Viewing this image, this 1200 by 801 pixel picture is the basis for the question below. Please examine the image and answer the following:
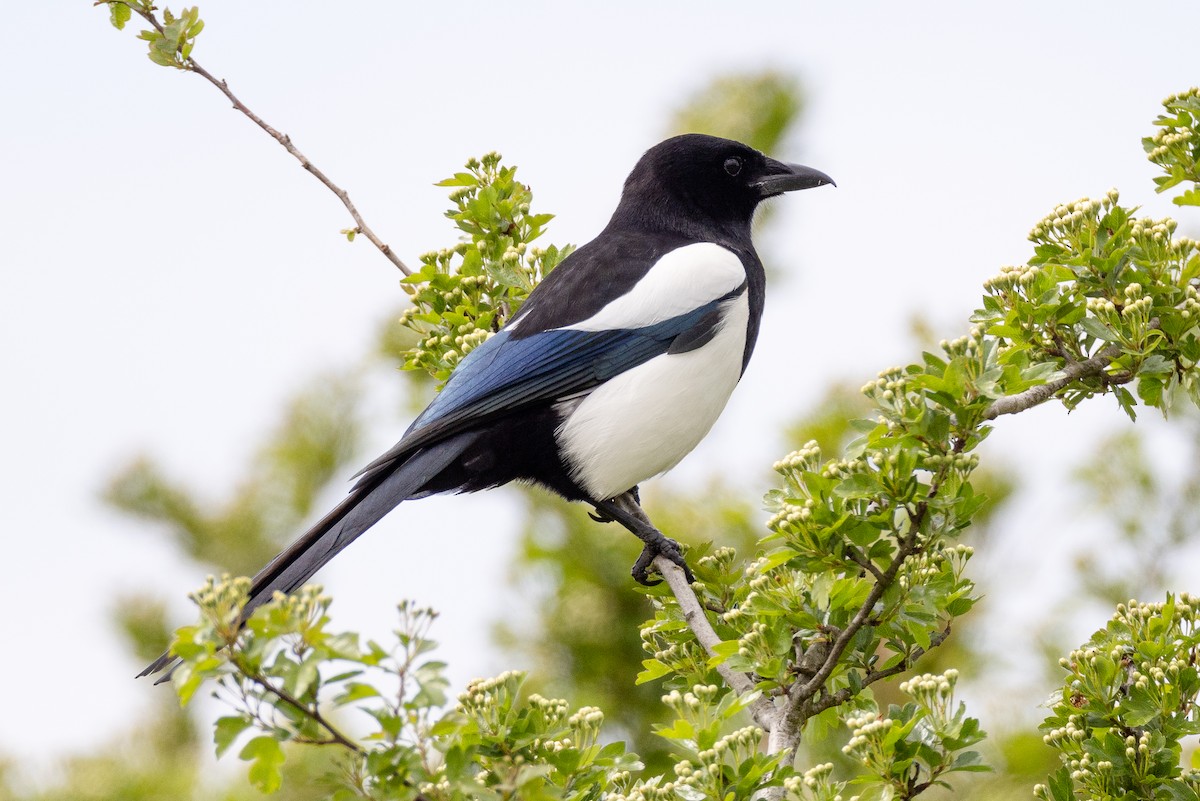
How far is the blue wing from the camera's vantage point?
3273 millimetres

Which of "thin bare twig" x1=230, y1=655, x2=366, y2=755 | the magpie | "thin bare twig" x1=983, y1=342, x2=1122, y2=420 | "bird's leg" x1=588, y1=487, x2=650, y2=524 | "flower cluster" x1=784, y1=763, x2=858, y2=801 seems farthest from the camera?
"bird's leg" x1=588, y1=487, x2=650, y2=524

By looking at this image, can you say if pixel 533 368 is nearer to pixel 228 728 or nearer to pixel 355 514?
pixel 355 514

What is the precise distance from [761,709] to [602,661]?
7.67 feet

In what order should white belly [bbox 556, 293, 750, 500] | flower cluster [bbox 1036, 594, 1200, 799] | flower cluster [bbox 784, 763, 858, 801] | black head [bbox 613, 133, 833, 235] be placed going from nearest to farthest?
1. flower cluster [bbox 784, 763, 858, 801]
2. flower cluster [bbox 1036, 594, 1200, 799]
3. white belly [bbox 556, 293, 750, 500]
4. black head [bbox 613, 133, 833, 235]

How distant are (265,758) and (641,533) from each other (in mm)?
1954

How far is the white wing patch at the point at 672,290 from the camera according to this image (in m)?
3.55

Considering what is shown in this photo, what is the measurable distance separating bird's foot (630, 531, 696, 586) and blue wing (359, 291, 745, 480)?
0.46m

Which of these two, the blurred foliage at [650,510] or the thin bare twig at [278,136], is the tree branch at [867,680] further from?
the thin bare twig at [278,136]

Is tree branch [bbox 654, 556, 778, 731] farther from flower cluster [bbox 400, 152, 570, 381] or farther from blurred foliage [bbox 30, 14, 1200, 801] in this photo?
flower cluster [bbox 400, 152, 570, 381]

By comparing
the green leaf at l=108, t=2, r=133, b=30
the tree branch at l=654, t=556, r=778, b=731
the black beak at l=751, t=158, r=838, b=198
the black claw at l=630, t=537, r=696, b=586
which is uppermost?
the black beak at l=751, t=158, r=838, b=198

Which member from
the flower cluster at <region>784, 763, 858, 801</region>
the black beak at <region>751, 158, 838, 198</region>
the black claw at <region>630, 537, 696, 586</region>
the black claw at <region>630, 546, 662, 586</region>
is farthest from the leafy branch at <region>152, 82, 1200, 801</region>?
the black beak at <region>751, 158, 838, 198</region>

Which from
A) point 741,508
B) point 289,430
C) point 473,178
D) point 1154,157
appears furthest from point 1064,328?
point 289,430

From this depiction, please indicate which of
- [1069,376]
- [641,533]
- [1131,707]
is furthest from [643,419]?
[1131,707]

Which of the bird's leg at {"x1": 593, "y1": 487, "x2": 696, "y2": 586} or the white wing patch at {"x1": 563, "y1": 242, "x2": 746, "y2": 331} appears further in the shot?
the white wing patch at {"x1": 563, "y1": 242, "x2": 746, "y2": 331}
